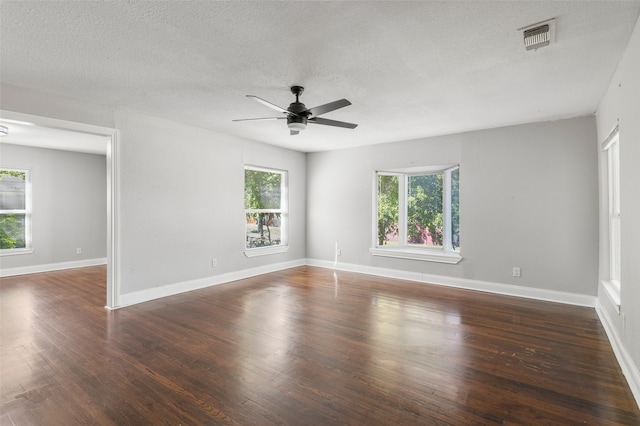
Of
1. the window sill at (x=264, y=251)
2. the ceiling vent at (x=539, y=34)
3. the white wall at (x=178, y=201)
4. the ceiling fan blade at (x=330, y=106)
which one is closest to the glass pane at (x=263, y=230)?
the window sill at (x=264, y=251)

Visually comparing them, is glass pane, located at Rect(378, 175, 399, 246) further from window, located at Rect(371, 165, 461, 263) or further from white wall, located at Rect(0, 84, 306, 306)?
white wall, located at Rect(0, 84, 306, 306)

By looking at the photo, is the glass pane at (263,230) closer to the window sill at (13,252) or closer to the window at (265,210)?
the window at (265,210)

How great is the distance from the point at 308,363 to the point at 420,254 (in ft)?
11.2

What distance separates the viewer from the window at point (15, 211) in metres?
5.96

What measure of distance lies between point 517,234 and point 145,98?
16.8 feet

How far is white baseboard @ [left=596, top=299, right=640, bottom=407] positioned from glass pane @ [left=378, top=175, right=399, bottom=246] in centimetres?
322

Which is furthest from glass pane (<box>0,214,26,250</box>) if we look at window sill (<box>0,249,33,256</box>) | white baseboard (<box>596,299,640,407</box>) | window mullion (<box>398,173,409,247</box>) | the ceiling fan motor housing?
white baseboard (<box>596,299,640,407</box>)

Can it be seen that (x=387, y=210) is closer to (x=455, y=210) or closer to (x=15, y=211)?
(x=455, y=210)

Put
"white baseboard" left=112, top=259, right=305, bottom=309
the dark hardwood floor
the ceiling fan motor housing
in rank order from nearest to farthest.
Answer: the dark hardwood floor → the ceiling fan motor housing → "white baseboard" left=112, top=259, right=305, bottom=309

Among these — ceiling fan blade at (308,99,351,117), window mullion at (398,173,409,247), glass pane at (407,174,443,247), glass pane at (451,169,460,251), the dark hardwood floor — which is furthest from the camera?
window mullion at (398,173,409,247)

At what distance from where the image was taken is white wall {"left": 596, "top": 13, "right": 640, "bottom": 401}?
210 cm

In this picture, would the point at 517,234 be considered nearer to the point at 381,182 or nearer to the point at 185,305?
the point at 381,182

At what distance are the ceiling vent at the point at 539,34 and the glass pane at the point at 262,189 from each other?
4540 mm

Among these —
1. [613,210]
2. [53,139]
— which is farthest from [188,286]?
[613,210]
